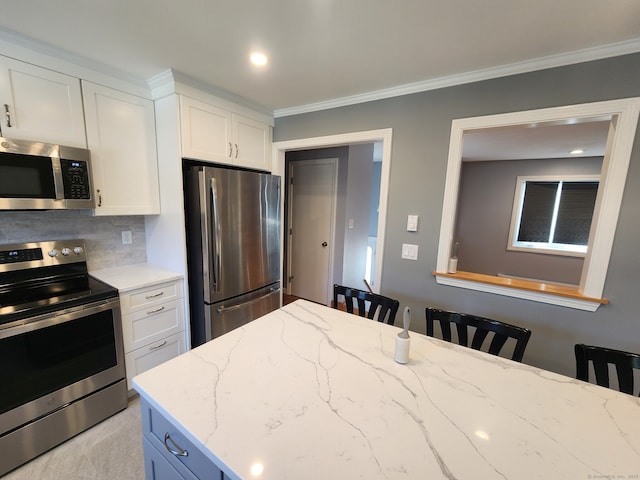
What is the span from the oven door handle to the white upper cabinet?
1163mm

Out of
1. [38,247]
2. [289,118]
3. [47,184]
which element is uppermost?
[289,118]

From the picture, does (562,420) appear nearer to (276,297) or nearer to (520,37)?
(520,37)

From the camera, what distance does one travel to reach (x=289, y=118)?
265cm

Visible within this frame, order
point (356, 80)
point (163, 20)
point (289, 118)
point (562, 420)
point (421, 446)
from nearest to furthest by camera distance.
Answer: point (421, 446), point (562, 420), point (163, 20), point (356, 80), point (289, 118)

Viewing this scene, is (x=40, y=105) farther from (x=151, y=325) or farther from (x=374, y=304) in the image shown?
(x=374, y=304)

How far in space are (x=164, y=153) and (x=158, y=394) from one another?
6.06ft

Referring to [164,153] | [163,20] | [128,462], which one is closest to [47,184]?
[164,153]

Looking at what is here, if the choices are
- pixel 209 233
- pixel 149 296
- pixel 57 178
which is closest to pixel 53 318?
pixel 149 296

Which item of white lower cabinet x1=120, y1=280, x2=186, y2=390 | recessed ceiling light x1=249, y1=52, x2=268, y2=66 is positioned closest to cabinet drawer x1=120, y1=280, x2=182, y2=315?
white lower cabinet x1=120, y1=280, x2=186, y2=390

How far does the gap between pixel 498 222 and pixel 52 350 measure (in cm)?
578

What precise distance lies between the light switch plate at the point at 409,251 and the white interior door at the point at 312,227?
151 cm

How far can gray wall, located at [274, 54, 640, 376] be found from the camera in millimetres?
1521

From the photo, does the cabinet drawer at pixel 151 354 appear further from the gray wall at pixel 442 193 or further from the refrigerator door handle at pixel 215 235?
the gray wall at pixel 442 193

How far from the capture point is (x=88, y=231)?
2082 millimetres
